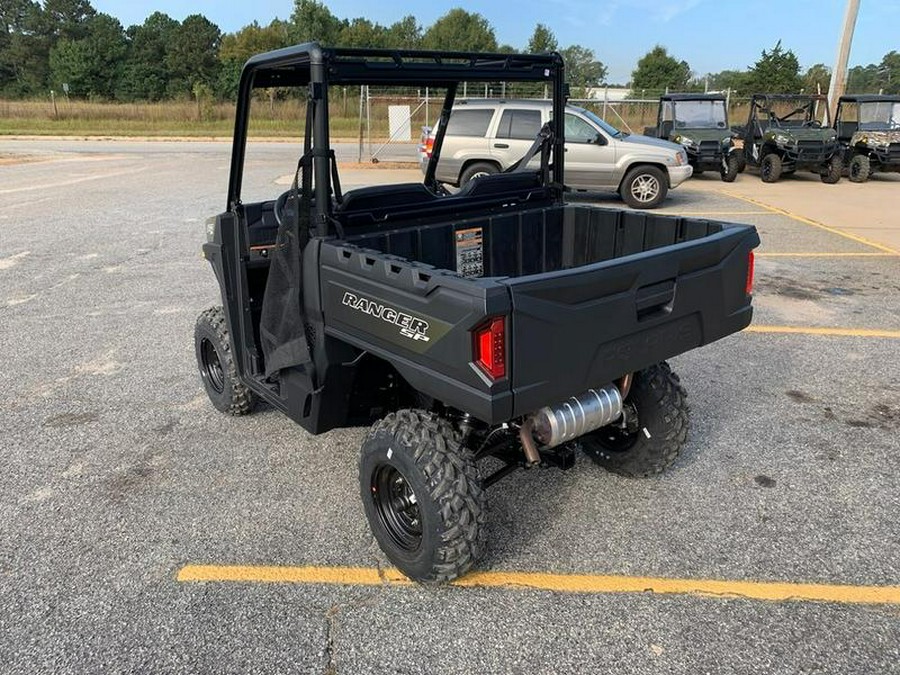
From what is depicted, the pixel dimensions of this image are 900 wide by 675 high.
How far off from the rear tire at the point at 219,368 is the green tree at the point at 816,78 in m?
38.0

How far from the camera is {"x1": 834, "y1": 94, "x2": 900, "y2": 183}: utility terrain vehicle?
1608 cm

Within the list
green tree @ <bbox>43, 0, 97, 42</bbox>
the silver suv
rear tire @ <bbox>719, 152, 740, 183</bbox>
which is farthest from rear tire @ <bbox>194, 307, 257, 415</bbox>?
green tree @ <bbox>43, 0, 97, 42</bbox>

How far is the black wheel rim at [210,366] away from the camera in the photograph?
4.59 metres

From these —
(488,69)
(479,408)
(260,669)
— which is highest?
(488,69)

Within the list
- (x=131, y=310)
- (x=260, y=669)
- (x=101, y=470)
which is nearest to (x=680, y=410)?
(x=260, y=669)

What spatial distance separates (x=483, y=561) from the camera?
3.11m

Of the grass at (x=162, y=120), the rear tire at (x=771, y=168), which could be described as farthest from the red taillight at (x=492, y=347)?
the grass at (x=162, y=120)

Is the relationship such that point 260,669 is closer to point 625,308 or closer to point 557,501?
point 557,501

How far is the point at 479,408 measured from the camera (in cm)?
242

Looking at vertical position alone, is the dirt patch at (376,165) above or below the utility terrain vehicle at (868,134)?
below

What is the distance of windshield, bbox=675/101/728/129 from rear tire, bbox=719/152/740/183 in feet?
2.76

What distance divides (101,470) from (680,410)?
3.07 m

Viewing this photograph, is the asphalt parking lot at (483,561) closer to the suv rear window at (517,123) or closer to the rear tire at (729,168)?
the suv rear window at (517,123)

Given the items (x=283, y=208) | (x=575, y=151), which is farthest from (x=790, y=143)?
(x=283, y=208)
